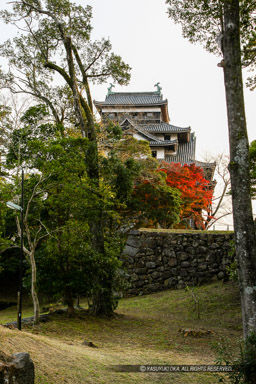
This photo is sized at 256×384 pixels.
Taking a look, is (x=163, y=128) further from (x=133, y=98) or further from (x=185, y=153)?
(x=133, y=98)

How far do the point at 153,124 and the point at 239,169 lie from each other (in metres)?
26.6

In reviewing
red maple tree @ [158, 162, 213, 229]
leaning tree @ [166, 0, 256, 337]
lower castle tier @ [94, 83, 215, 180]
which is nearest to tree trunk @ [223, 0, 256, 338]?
leaning tree @ [166, 0, 256, 337]

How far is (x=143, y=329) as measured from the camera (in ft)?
32.4

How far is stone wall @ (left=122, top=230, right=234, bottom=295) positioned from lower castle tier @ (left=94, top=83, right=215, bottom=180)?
836 cm

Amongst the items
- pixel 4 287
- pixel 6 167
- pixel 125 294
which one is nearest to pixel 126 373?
pixel 6 167

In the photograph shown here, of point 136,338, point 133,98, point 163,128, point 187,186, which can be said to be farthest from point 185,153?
point 136,338

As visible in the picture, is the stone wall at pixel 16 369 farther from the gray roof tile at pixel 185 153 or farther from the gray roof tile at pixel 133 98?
the gray roof tile at pixel 133 98

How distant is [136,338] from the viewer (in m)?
8.80

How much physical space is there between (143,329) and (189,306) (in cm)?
360

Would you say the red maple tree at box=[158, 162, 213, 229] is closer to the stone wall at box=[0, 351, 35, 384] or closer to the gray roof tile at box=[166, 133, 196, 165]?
the gray roof tile at box=[166, 133, 196, 165]

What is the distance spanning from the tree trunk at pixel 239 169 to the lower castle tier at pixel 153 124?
1847 cm

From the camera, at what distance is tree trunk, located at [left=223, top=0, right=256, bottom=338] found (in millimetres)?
5031

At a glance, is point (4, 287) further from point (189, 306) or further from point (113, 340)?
point (113, 340)

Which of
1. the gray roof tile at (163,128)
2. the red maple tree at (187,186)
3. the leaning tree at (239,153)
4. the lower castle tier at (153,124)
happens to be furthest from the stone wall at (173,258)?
the gray roof tile at (163,128)
